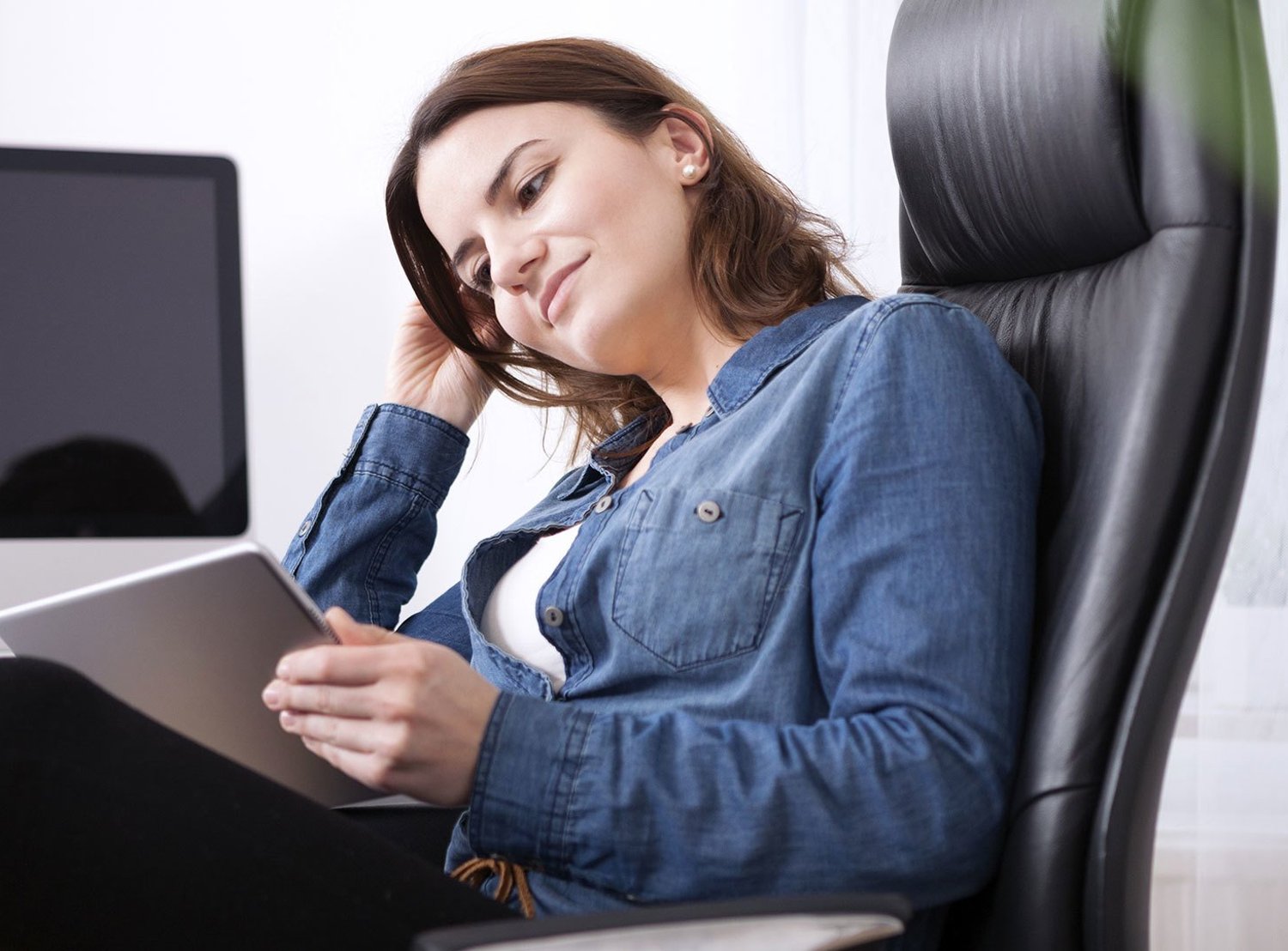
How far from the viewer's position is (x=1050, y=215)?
2.65ft

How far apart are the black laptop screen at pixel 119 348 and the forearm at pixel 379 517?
0.21 meters

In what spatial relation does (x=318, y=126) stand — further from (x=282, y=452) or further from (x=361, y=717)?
(x=361, y=717)

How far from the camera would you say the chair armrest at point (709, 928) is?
39cm

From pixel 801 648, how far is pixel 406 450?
648mm

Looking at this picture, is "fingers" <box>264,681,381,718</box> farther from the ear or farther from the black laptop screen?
the black laptop screen

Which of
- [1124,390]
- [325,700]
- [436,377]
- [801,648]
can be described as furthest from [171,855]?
[436,377]

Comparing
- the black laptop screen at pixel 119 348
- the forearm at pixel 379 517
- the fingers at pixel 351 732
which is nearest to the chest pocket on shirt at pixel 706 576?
the fingers at pixel 351 732

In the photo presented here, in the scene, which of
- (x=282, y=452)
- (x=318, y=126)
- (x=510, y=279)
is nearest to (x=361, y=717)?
(x=510, y=279)

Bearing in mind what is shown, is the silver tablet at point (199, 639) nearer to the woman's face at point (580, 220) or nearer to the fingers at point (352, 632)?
the fingers at point (352, 632)

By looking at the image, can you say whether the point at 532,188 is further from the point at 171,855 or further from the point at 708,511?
the point at 171,855

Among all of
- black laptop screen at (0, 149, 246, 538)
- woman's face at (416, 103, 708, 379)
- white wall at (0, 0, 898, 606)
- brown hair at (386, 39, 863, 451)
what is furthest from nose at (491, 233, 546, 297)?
white wall at (0, 0, 898, 606)

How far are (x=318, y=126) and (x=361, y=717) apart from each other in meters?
1.66

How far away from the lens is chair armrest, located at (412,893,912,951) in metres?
0.39

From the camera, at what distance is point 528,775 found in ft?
2.13
